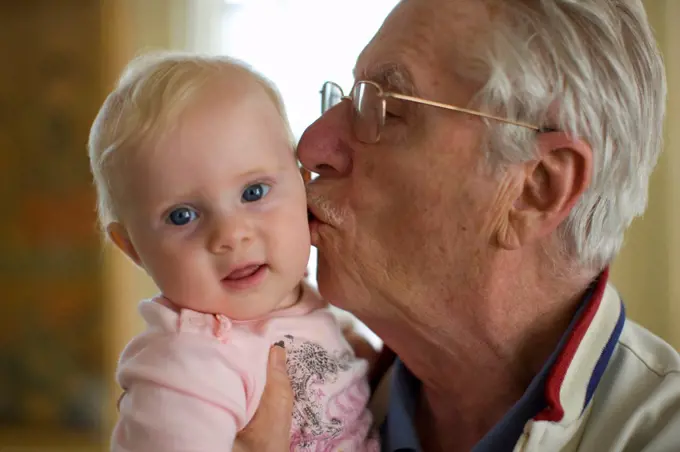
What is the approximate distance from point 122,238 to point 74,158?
6.95ft

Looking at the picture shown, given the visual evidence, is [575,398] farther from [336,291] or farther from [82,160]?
[82,160]

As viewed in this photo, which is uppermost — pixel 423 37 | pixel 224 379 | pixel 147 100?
pixel 423 37

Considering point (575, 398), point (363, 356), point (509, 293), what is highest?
point (509, 293)

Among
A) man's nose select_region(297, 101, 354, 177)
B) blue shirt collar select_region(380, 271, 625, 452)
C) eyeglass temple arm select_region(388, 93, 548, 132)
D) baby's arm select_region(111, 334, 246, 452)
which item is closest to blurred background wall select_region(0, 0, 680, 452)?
man's nose select_region(297, 101, 354, 177)

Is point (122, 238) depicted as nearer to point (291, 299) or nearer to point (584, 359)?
point (291, 299)

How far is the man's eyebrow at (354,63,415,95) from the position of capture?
1096mm

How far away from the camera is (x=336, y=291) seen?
1.16 m

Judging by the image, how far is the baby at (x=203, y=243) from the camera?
2.86 ft

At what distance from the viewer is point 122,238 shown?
1067 mm

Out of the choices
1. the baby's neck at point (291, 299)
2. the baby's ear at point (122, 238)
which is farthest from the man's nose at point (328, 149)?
the baby's ear at point (122, 238)

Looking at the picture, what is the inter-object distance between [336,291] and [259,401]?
0.27 m

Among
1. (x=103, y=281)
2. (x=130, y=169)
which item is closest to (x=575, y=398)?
(x=130, y=169)

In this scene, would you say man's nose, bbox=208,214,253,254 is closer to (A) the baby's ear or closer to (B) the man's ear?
(A) the baby's ear

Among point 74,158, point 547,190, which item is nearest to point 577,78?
point 547,190
